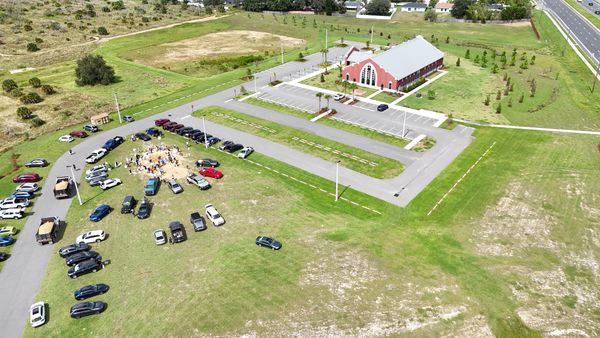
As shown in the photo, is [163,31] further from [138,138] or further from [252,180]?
[252,180]

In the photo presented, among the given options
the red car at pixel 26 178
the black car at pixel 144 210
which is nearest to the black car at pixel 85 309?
the black car at pixel 144 210

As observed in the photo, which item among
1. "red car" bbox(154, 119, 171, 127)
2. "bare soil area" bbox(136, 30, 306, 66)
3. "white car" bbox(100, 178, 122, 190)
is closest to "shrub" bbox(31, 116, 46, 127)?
"red car" bbox(154, 119, 171, 127)

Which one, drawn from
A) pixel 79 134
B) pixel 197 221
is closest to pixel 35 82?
pixel 79 134

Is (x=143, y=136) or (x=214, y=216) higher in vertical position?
(x=143, y=136)

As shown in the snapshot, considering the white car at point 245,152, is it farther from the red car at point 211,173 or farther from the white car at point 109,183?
the white car at point 109,183

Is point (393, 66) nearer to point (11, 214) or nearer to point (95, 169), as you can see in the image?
point (95, 169)

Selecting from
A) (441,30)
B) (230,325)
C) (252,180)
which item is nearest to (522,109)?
(252,180)
